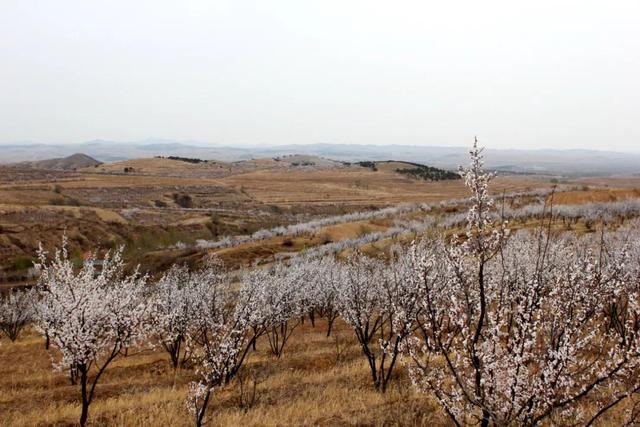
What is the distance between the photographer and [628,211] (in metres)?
56.9

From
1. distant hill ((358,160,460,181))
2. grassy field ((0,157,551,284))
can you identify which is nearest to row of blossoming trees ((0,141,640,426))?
grassy field ((0,157,551,284))

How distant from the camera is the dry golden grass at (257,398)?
1106 cm

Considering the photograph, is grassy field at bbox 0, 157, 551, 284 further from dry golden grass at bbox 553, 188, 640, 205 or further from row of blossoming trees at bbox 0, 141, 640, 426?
dry golden grass at bbox 553, 188, 640, 205

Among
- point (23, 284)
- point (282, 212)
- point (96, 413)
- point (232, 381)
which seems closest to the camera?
point (96, 413)

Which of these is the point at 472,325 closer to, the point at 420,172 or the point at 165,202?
the point at 165,202

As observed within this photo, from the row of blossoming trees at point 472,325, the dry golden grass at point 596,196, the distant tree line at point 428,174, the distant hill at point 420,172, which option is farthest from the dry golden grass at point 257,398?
the distant tree line at point 428,174

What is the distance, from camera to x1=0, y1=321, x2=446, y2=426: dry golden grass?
1106cm

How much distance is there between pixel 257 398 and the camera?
12.8 m

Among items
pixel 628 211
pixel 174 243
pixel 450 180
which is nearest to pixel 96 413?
pixel 628 211

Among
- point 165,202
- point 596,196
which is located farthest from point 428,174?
point 596,196

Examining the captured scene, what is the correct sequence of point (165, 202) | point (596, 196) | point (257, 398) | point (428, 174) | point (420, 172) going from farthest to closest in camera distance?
point (420, 172) < point (428, 174) < point (165, 202) < point (596, 196) < point (257, 398)

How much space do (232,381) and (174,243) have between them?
212 feet

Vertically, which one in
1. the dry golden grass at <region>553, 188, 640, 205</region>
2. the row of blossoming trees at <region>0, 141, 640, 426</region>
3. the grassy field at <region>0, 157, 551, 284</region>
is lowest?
the grassy field at <region>0, 157, 551, 284</region>

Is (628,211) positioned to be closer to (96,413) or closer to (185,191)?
(96,413)
